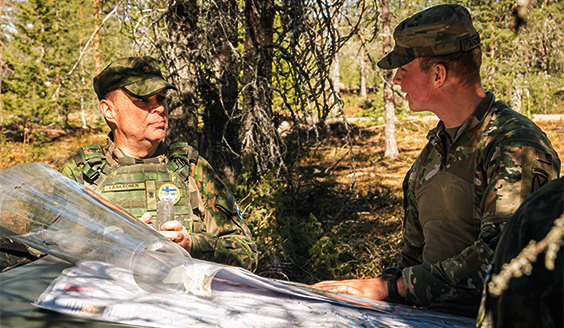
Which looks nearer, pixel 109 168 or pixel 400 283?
pixel 400 283

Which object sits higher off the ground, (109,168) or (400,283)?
(109,168)

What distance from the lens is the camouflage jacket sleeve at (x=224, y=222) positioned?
245 centimetres

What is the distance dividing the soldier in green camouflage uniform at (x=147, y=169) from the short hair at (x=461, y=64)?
4.44 ft

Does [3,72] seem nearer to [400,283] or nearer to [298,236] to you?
[298,236]

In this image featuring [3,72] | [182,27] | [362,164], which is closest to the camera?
[182,27]

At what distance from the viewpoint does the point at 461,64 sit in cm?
194

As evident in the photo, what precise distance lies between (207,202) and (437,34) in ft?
4.98

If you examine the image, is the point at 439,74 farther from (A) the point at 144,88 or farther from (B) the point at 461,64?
(A) the point at 144,88

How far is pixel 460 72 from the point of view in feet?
6.43

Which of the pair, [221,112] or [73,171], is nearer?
[73,171]

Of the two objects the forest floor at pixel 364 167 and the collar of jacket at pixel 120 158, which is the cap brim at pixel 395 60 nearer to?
the collar of jacket at pixel 120 158

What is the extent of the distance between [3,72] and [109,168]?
57.3ft

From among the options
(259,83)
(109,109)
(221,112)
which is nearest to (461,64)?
(109,109)

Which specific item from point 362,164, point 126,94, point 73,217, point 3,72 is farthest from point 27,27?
point 73,217
